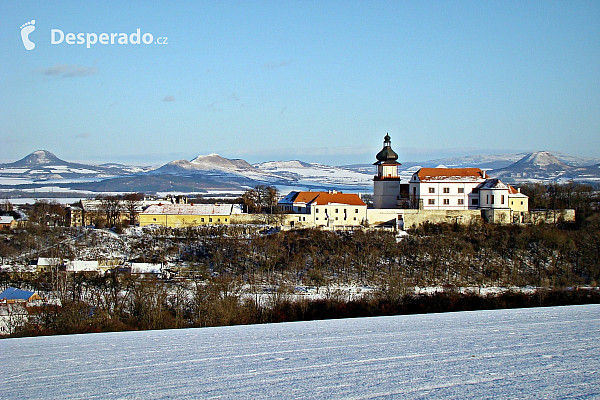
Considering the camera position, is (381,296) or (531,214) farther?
(531,214)

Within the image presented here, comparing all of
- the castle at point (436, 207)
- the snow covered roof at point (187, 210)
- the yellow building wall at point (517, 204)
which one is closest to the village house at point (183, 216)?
the snow covered roof at point (187, 210)

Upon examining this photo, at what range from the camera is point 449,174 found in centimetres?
3500

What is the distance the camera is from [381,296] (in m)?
19.8

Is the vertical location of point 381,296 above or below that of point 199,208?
below

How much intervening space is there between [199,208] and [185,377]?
28.2 m

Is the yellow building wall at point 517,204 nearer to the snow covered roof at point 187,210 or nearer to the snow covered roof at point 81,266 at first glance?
the snow covered roof at point 187,210

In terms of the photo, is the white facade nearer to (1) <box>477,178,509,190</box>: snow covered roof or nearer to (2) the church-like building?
(2) the church-like building

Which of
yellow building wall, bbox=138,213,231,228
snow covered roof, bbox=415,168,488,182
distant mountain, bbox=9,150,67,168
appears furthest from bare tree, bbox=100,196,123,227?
distant mountain, bbox=9,150,67,168

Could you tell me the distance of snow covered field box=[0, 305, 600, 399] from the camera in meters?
7.10

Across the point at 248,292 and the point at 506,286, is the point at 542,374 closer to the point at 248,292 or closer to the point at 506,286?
the point at 248,292

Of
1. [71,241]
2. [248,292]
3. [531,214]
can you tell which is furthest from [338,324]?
[531,214]

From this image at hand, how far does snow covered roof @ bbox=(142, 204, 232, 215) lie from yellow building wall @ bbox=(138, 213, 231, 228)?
352 millimetres

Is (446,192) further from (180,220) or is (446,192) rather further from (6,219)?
(6,219)

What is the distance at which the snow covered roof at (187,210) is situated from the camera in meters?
35.0
